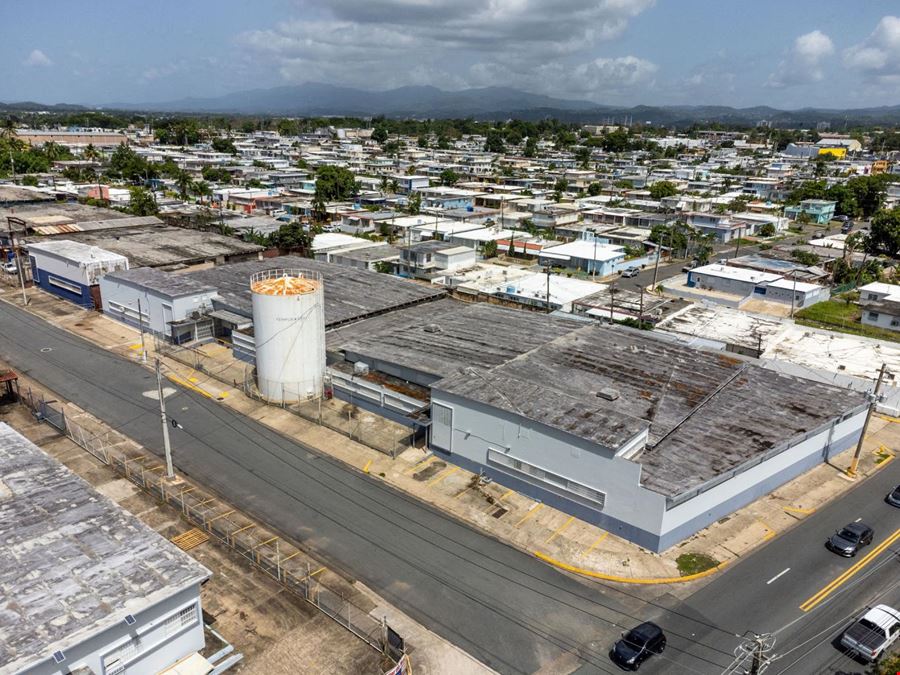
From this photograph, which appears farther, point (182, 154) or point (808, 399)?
point (182, 154)

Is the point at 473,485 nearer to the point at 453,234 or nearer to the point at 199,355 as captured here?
the point at 199,355

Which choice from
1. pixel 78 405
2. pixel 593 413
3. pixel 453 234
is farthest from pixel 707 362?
pixel 453 234

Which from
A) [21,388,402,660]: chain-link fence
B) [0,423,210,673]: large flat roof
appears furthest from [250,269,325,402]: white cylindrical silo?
[0,423,210,673]: large flat roof

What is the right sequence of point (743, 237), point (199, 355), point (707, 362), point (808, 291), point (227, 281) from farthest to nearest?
point (743, 237)
point (808, 291)
point (227, 281)
point (199, 355)
point (707, 362)

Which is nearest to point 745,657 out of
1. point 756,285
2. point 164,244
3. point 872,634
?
point 872,634

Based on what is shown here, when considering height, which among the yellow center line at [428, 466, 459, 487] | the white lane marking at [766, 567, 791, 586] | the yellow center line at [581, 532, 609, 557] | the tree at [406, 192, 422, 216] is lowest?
the white lane marking at [766, 567, 791, 586]

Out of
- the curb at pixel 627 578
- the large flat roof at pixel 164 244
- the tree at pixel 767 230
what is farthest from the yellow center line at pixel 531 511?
the tree at pixel 767 230

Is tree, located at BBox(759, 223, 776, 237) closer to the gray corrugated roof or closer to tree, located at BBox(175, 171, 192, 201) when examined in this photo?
the gray corrugated roof
